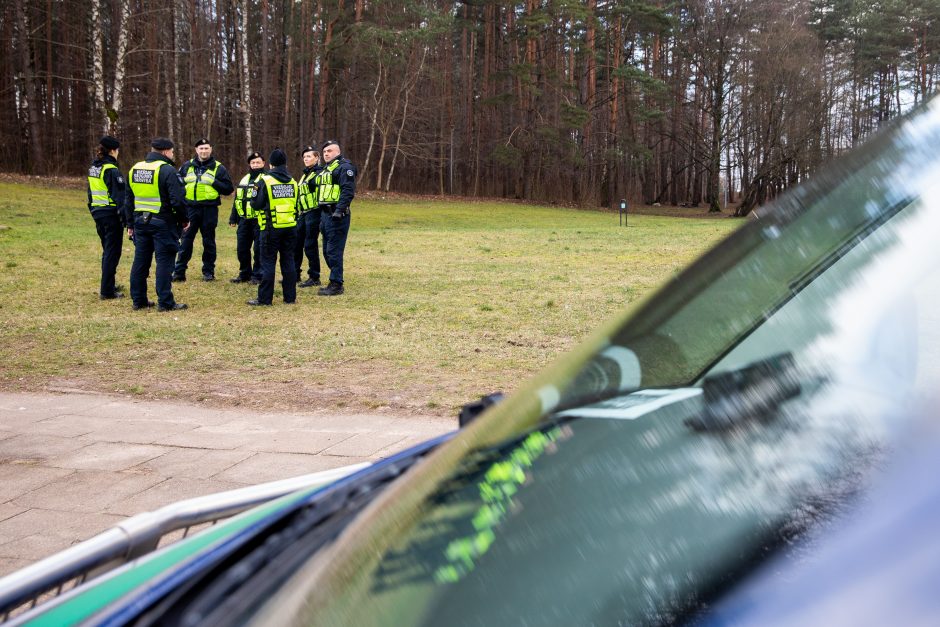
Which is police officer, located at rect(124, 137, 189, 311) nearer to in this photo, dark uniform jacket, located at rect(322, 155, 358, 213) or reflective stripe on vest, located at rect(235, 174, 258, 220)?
reflective stripe on vest, located at rect(235, 174, 258, 220)

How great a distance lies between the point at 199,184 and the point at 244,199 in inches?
33.6

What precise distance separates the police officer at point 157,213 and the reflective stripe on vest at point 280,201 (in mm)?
1027

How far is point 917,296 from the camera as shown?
845mm

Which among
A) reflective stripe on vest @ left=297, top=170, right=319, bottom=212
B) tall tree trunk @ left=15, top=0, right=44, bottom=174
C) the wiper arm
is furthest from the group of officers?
tall tree trunk @ left=15, top=0, right=44, bottom=174

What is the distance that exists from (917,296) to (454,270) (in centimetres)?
1499

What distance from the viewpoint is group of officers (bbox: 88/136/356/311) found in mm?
10258

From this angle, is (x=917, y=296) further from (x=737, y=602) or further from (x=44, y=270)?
(x=44, y=270)

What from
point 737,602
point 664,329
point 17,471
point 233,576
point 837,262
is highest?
point 837,262

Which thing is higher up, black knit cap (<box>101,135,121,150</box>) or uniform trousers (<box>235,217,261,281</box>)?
black knit cap (<box>101,135,121,150</box>)

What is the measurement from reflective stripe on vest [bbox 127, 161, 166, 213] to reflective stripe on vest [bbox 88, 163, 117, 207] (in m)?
1.30

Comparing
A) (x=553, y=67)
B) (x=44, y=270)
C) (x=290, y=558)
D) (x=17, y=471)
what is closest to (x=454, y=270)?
(x=44, y=270)

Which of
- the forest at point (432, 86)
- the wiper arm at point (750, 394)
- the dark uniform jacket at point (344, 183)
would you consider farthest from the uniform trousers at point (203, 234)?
the forest at point (432, 86)

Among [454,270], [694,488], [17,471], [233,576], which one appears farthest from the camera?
[454,270]

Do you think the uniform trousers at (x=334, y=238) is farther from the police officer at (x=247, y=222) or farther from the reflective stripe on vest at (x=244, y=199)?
the reflective stripe on vest at (x=244, y=199)
